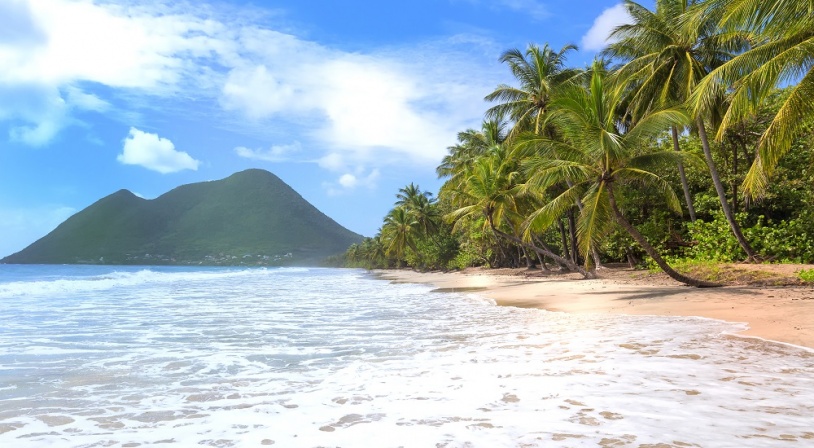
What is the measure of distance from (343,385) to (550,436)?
2.27m

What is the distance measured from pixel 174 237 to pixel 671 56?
179m

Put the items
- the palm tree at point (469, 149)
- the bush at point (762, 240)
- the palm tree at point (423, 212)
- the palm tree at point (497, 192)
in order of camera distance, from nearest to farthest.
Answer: the bush at point (762, 240) → the palm tree at point (497, 192) → the palm tree at point (469, 149) → the palm tree at point (423, 212)

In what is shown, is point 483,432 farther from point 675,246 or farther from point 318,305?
point 675,246

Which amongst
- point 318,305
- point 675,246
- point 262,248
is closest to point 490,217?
point 675,246

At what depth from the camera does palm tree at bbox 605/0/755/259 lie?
1741cm

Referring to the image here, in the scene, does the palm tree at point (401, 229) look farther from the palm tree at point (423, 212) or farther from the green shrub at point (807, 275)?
the green shrub at point (807, 275)

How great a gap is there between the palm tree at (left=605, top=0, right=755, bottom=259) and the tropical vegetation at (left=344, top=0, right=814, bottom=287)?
5cm

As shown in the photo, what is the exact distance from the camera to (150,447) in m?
3.23

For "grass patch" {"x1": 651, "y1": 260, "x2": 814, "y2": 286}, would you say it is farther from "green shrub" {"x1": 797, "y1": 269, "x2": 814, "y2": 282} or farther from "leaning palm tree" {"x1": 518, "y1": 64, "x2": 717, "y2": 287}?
"leaning palm tree" {"x1": 518, "y1": 64, "x2": 717, "y2": 287}

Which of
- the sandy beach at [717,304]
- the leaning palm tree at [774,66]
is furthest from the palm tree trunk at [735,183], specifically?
the leaning palm tree at [774,66]

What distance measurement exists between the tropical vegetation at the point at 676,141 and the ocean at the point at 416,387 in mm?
5887

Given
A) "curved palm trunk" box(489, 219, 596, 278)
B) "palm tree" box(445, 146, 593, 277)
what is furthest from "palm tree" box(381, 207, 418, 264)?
"curved palm trunk" box(489, 219, 596, 278)

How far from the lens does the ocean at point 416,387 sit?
3.30m

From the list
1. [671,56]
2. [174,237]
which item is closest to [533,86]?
[671,56]
